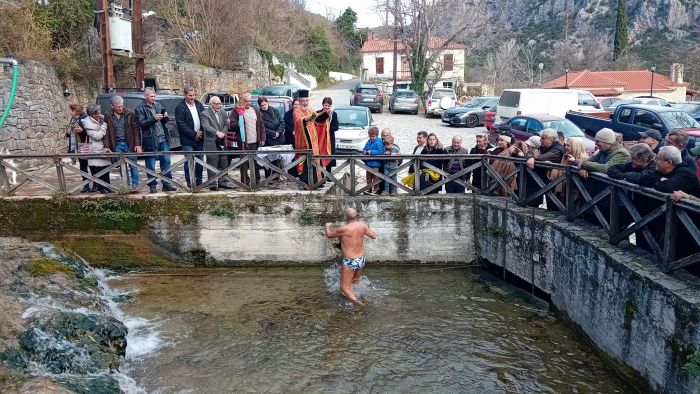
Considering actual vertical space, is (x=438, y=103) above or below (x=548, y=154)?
above

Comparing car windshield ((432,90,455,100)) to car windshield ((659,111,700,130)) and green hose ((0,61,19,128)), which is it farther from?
green hose ((0,61,19,128))

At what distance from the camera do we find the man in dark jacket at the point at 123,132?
995 cm

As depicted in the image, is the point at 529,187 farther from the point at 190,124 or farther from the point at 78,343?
A: the point at 78,343

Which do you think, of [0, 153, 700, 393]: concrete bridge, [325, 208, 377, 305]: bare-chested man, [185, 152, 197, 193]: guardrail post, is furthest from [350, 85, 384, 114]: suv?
[325, 208, 377, 305]: bare-chested man

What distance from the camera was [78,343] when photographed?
21.7 feet

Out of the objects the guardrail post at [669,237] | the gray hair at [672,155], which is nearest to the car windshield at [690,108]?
the gray hair at [672,155]

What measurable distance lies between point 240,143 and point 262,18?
31509mm

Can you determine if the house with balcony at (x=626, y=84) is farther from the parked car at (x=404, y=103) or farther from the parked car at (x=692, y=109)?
the parked car at (x=692, y=109)

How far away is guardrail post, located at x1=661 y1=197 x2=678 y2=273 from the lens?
17.6ft

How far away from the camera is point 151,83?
71.3 feet

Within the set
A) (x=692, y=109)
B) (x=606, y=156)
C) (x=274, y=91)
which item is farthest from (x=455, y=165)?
(x=274, y=91)

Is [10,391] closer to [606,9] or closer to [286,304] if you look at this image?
[286,304]

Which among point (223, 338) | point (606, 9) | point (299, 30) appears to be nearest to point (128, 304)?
point (223, 338)

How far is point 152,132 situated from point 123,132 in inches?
19.9
